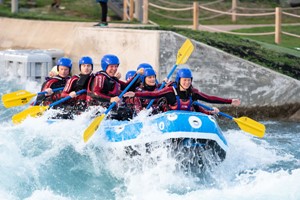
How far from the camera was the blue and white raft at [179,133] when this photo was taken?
1112cm

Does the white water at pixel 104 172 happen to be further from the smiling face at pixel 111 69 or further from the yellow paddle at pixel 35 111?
the smiling face at pixel 111 69

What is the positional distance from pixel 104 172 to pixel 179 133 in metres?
1.35

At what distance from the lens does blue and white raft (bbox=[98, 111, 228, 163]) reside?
36.5 ft

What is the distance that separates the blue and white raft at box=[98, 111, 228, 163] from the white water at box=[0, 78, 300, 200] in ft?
0.44

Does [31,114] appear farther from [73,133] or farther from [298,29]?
[298,29]

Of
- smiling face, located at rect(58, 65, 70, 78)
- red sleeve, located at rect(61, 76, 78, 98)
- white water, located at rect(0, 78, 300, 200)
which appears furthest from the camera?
smiling face, located at rect(58, 65, 70, 78)

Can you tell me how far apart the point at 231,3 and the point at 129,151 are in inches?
687

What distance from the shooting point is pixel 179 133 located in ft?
36.3

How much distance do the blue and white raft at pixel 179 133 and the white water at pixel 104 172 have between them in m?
0.13

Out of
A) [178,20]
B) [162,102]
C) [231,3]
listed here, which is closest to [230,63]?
[162,102]

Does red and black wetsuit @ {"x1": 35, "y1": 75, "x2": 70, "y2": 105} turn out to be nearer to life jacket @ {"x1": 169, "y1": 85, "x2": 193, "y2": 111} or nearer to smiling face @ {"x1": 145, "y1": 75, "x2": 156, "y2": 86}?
smiling face @ {"x1": 145, "y1": 75, "x2": 156, "y2": 86}

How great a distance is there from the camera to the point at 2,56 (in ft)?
66.6

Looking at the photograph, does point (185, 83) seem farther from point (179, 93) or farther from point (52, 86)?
point (52, 86)

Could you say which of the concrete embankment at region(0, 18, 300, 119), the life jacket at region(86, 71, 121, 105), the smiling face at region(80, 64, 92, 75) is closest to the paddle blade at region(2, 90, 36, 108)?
the smiling face at region(80, 64, 92, 75)
